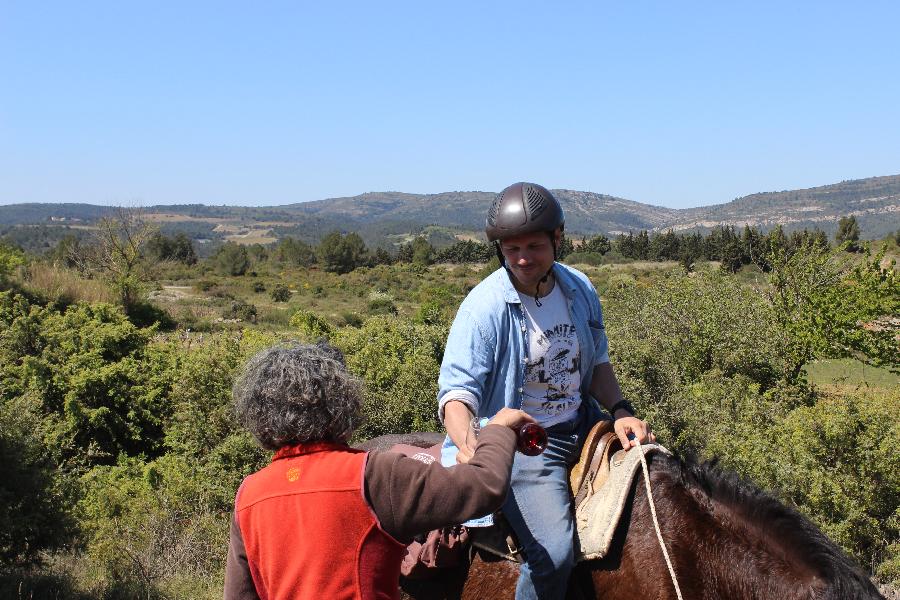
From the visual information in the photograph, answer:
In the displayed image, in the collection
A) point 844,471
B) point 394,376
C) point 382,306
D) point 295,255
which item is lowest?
point 382,306

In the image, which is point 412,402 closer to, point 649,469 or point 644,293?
point 649,469

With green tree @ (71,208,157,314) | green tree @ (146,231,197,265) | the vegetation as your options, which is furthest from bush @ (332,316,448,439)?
green tree @ (146,231,197,265)

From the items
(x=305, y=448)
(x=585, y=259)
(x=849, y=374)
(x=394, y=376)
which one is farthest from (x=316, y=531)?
(x=585, y=259)

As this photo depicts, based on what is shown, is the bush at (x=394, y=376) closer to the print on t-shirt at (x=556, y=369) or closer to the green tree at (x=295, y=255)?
the print on t-shirt at (x=556, y=369)

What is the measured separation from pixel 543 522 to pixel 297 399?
1.37m

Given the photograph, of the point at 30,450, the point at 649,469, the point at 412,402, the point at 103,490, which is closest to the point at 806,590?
the point at 649,469

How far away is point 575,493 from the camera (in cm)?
312

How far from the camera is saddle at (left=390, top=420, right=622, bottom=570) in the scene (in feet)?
10.0

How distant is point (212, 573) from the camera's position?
719cm

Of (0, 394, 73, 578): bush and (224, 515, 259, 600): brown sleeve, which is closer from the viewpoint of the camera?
(224, 515, 259, 600): brown sleeve

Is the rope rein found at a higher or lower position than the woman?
lower

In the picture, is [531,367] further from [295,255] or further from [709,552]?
[295,255]

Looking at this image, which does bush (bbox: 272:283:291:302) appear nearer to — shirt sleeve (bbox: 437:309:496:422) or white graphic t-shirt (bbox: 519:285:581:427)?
white graphic t-shirt (bbox: 519:285:581:427)

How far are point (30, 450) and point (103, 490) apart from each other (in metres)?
1.67
